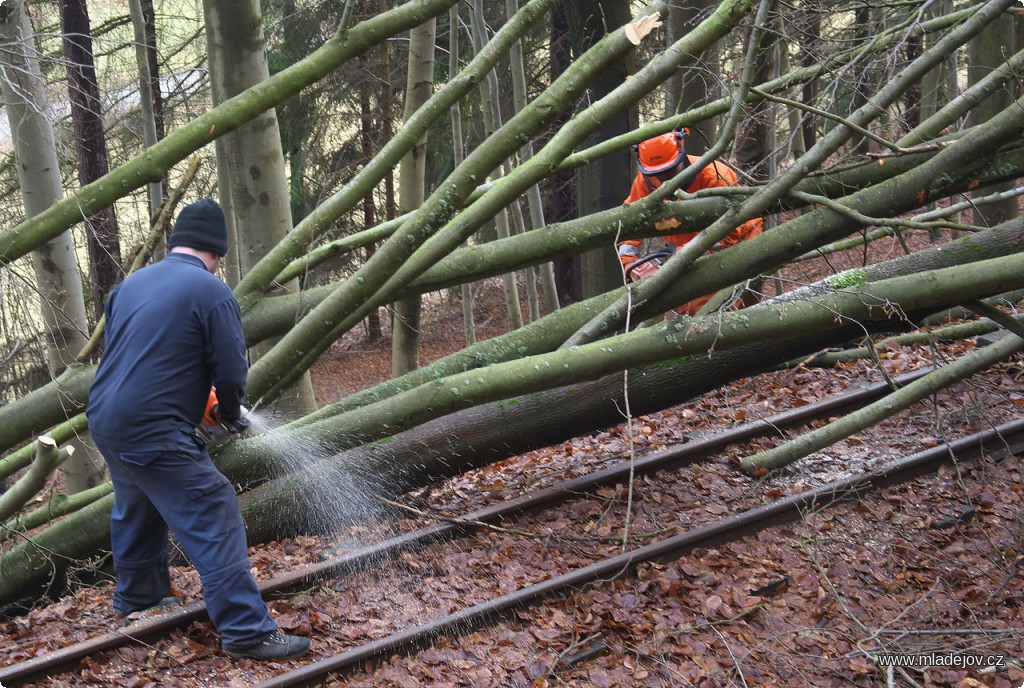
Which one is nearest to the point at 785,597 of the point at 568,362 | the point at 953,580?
the point at 953,580

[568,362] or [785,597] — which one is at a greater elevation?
[568,362]

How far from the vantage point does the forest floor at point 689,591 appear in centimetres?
439

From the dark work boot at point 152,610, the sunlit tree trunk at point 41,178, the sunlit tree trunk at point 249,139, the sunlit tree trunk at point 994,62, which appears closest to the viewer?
the dark work boot at point 152,610

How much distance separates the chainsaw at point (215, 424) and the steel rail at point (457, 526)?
101cm

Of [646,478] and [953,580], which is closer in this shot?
[953,580]

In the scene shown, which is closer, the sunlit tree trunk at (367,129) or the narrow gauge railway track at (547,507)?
the narrow gauge railway track at (547,507)

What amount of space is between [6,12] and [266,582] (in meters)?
7.36

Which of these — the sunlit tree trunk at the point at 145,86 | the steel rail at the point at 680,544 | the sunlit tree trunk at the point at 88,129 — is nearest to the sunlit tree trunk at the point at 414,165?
the sunlit tree trunk at the point at 145,86

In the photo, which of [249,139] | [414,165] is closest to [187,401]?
[249,139]

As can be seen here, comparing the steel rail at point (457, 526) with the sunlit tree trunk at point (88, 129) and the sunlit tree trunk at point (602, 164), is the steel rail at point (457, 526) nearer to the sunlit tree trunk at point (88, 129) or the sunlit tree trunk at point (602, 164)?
the sunlit tree trunk at point (602, 164)

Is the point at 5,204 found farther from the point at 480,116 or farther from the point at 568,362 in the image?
the point at 568,362

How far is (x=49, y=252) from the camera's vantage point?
9.72m

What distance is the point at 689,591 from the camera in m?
5.12

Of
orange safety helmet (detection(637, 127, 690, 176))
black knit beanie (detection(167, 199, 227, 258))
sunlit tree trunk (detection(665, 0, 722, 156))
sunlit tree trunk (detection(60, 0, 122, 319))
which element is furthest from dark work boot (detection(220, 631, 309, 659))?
sunlit tree trunk (detection(60, 0, 122, 319))
